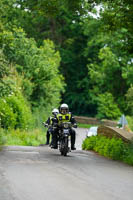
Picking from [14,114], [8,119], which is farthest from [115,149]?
[14,114]

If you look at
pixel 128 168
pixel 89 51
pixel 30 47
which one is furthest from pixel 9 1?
pixel 89 51

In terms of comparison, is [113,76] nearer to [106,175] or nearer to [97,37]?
[97,37]

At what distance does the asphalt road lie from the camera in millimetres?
9391

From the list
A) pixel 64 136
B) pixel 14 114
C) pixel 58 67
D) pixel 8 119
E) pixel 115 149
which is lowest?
pixel 115 149

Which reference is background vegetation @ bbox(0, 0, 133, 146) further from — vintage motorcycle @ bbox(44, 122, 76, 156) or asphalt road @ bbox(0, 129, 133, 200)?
asphalt road @ bbox(0, 129, 133, 200)

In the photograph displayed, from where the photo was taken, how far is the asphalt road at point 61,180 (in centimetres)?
939

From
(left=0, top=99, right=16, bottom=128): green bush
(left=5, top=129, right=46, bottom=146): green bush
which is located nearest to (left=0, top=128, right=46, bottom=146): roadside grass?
(left=5, top=129, right=46, bottom=146): green bush

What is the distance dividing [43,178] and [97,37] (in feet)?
183

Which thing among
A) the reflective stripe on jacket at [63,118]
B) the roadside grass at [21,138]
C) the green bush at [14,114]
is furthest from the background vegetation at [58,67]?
the reflective stripe on jacket at [63,118]

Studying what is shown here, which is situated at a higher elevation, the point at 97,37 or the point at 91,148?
the point at 97,37

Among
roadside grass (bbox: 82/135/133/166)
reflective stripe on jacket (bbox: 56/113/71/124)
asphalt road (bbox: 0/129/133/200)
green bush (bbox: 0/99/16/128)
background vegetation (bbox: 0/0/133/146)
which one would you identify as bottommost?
asphalt road (bbox: 0/129/133/200)

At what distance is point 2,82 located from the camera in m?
23.2

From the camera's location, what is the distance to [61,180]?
11.1 metres

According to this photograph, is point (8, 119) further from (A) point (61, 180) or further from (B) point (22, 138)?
(A) point (61, 180)
